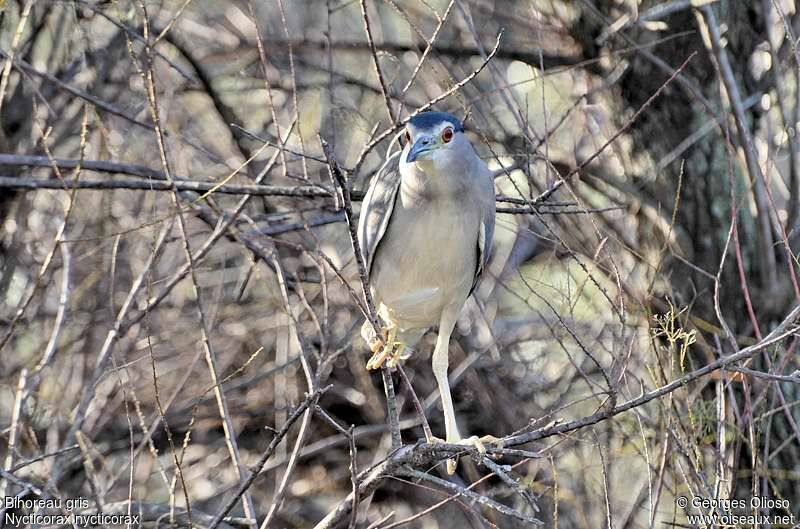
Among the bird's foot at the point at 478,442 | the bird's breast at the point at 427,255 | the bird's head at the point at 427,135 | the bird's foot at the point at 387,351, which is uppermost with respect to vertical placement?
the bird's head at the point at 427,135

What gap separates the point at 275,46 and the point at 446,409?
8.06 ft

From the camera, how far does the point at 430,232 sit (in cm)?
392

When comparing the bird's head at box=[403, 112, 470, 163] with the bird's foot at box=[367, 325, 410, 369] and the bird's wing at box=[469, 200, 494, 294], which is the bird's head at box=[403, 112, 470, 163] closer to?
the bird's wing at box=[469, 200, 494, 294]

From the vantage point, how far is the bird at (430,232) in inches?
152

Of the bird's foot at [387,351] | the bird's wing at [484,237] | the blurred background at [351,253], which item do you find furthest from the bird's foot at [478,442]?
the blurred background at [351,253]

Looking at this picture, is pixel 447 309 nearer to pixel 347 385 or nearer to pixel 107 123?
pixel 347 385

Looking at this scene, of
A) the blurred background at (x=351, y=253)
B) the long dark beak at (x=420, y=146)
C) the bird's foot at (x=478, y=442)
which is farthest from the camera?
the blurred background at (x=351, y=253)

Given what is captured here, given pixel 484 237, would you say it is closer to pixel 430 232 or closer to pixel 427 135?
pixel 430 232

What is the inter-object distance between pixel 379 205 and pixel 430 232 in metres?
0.25

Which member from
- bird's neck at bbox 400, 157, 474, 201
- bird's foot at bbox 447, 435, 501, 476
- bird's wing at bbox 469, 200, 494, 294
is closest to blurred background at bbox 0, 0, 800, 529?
bird's wing at bbox 469, 200, 494, 294

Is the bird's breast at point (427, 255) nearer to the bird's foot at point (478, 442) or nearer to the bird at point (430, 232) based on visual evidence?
the bird at point (430, 232)

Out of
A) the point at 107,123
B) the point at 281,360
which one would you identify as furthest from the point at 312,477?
the point at 107,123

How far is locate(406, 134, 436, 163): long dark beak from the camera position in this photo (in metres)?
3.51

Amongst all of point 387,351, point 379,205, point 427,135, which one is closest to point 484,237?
point 379,205
